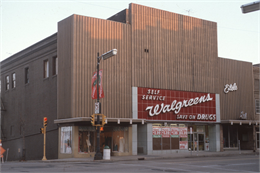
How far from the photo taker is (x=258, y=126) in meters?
45.2

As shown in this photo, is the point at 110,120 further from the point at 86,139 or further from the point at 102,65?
the point at 102,65

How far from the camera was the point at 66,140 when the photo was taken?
110 feet

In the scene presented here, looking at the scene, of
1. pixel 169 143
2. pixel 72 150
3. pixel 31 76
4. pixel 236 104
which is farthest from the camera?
pixel 236 104

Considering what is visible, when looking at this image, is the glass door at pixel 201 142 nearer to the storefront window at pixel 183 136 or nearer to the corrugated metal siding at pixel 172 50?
the storefront window at pixel 183 136

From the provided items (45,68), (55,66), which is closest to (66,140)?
(55,66)

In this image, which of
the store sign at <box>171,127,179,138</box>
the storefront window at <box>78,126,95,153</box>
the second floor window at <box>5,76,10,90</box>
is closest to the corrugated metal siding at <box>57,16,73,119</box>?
the storefront window at <box>78,126,95,153</box>

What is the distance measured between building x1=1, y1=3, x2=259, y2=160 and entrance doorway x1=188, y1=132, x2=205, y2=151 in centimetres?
12

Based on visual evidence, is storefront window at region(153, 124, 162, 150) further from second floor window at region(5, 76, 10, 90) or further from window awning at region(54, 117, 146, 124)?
second floor window at region(5, 76, 10, 90)

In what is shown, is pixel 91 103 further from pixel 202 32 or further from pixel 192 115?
pixel 202 32

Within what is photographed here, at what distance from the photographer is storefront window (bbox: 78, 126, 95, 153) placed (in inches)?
1287

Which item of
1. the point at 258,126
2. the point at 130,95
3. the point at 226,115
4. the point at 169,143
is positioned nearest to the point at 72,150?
the point at 130,95

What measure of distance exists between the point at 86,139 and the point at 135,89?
288 inches

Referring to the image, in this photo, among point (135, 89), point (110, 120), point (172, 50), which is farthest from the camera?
point (172, 50)

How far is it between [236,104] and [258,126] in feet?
14.1
